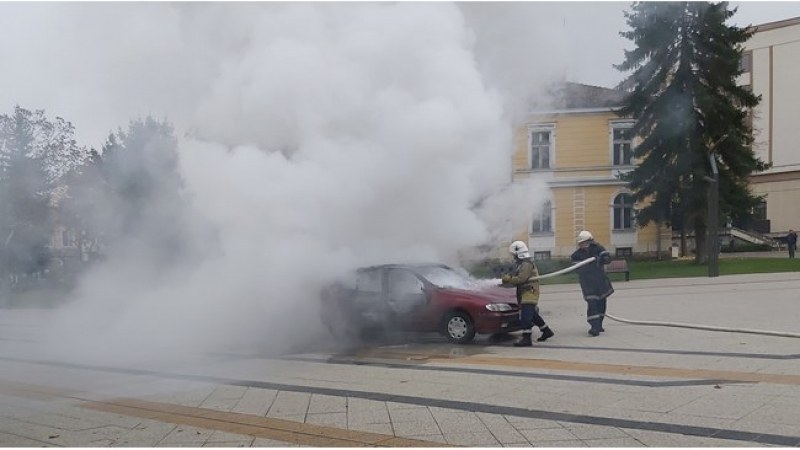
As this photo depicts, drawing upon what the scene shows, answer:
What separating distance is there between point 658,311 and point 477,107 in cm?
635

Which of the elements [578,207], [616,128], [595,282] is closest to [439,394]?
[595,282]

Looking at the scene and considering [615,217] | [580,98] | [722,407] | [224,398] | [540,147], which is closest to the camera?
[722,407]

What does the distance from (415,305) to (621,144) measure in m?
21.3

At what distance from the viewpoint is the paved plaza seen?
5.86 metres

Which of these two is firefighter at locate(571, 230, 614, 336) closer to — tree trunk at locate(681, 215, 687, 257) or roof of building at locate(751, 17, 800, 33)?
tree trunk at locate(681, 215, 687, 257)

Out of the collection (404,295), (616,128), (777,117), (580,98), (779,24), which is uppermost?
(779,24)

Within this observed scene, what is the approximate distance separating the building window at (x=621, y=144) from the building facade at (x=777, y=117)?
66.8 ft

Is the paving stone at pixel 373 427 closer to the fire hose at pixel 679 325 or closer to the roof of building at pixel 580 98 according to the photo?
the fire hose at pixel 679 325

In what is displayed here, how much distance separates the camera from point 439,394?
A: 7457 mm

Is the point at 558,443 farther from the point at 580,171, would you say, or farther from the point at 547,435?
the point at 580,171

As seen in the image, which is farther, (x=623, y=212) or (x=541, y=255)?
(x=623, y=212)

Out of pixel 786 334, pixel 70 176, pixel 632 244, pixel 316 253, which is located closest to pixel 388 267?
pixel 316 253

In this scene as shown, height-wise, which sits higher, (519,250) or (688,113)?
(688,113)

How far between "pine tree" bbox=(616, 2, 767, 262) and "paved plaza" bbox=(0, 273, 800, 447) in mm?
13241
